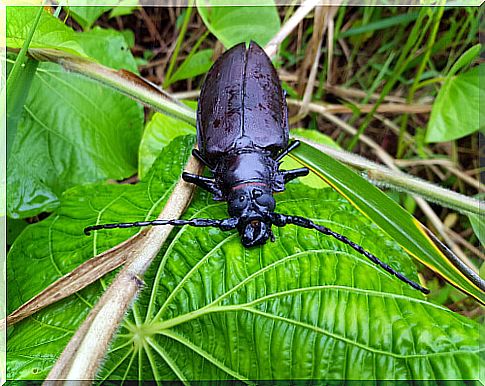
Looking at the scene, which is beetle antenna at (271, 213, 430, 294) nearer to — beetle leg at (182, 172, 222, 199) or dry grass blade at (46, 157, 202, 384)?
beetle leg at (182, 172, 222, 199)

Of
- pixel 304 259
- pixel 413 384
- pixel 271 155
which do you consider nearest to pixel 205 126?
pixel 271 155

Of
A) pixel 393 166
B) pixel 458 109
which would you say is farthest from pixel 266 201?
pixel 393 166

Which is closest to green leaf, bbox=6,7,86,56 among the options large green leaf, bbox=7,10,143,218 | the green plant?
the green plant

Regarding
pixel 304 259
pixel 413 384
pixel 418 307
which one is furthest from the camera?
pixel 304 259

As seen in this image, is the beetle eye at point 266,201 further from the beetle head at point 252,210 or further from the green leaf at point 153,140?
the green leaf at point 153,140

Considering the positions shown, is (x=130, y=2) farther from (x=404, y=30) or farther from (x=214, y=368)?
(x=214, y=368)

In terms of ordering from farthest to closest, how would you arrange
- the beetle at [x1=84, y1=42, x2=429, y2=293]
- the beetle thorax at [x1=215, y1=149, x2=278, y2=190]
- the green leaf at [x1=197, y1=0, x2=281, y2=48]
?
the green leaf at [x1=197, y1=0, x2=281, y2=48]
the beetle thorax at [x1=215, y1=149, x2=278, y2=190]
the beetle at [x1=84, y1=42, x2=429, y2=293]

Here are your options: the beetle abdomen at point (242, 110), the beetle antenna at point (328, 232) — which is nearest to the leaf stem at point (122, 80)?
the beetle abdomen at point (242, 110)

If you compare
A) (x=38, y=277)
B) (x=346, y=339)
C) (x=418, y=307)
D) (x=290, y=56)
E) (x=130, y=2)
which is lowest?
(x=346, y=339)
